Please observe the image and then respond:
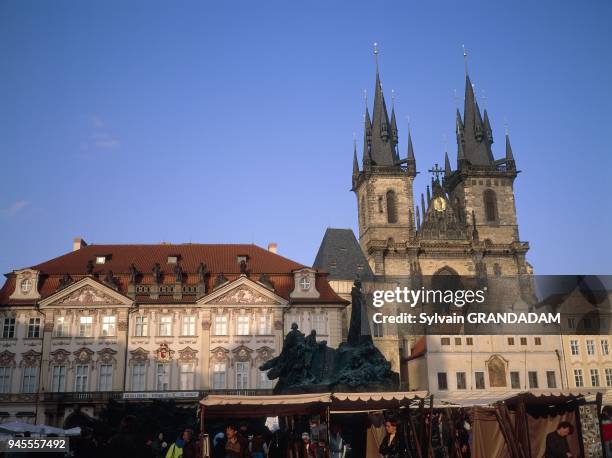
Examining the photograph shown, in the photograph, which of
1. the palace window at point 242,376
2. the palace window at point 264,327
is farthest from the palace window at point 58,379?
the palace window at point 264,327

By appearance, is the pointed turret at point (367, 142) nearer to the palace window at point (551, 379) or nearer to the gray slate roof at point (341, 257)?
the gray slate roof at point (341, 257)

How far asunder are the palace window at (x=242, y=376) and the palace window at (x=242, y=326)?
1718 millimetres

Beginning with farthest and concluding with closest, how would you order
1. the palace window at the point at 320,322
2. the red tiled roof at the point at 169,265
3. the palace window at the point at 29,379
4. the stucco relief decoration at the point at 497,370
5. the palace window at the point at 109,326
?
the stucco relief decoration at the point at 497,370 < the red tiled roof at the point at 169,265 < the palace window at the point at 320,322 < the palace window at the point at 109,326 < the palace window at the point at 29,379

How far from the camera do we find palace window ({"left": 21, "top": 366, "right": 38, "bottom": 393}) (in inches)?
1555

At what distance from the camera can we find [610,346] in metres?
52.1

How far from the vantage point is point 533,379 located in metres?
49.5

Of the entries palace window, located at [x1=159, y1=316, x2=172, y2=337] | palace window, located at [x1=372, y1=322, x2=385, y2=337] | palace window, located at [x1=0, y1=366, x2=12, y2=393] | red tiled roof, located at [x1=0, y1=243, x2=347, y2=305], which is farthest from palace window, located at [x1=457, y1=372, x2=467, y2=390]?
palace window, located at [x1=0, y1=366, x2=12, y2=393]

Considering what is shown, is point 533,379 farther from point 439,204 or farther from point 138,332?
point 138,332

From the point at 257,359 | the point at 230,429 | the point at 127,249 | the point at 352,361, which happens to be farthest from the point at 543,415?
the point at 127,249

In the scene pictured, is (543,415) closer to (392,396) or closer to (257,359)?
(392,396)

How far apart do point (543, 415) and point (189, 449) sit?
7.16 meters

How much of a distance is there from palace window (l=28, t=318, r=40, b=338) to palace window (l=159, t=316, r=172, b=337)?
6687mm

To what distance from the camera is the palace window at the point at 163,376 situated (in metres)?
40.1

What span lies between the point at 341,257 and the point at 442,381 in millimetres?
13417
